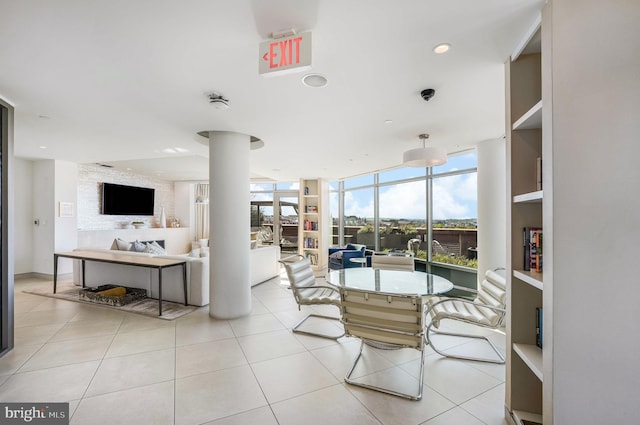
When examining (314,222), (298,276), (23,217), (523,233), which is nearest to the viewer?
(523,233)

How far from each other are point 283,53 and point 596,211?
1.83 meters

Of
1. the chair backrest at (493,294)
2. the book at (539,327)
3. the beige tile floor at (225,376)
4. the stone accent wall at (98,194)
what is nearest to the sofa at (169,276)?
the beige tile floor at (225,376)

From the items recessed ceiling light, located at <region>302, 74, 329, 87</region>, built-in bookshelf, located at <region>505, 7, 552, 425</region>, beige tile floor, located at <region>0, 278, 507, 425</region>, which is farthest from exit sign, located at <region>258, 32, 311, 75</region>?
beige tile floor, located at <region>0, 278, 507, 425</region>

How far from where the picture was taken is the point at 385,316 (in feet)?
7.29

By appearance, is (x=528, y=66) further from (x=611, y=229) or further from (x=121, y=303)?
(x=121, y=303)

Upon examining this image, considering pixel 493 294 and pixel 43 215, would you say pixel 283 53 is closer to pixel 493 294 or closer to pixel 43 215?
pixel 493 294

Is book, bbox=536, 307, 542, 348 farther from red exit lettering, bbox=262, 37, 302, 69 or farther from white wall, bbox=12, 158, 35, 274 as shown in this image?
white wall, bbox=12, 158, 35, 274

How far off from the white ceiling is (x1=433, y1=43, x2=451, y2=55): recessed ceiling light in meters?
0.04

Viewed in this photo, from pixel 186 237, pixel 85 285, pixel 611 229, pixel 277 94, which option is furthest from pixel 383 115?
pixel 186 237

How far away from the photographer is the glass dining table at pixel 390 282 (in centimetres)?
283

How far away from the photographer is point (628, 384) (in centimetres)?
126

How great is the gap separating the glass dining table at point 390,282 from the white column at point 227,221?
1294 mm

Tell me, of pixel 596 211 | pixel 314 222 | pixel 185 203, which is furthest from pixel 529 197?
pixel 185 203

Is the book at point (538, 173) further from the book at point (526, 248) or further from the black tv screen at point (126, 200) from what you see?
the black tv screen at point (126, 200)
